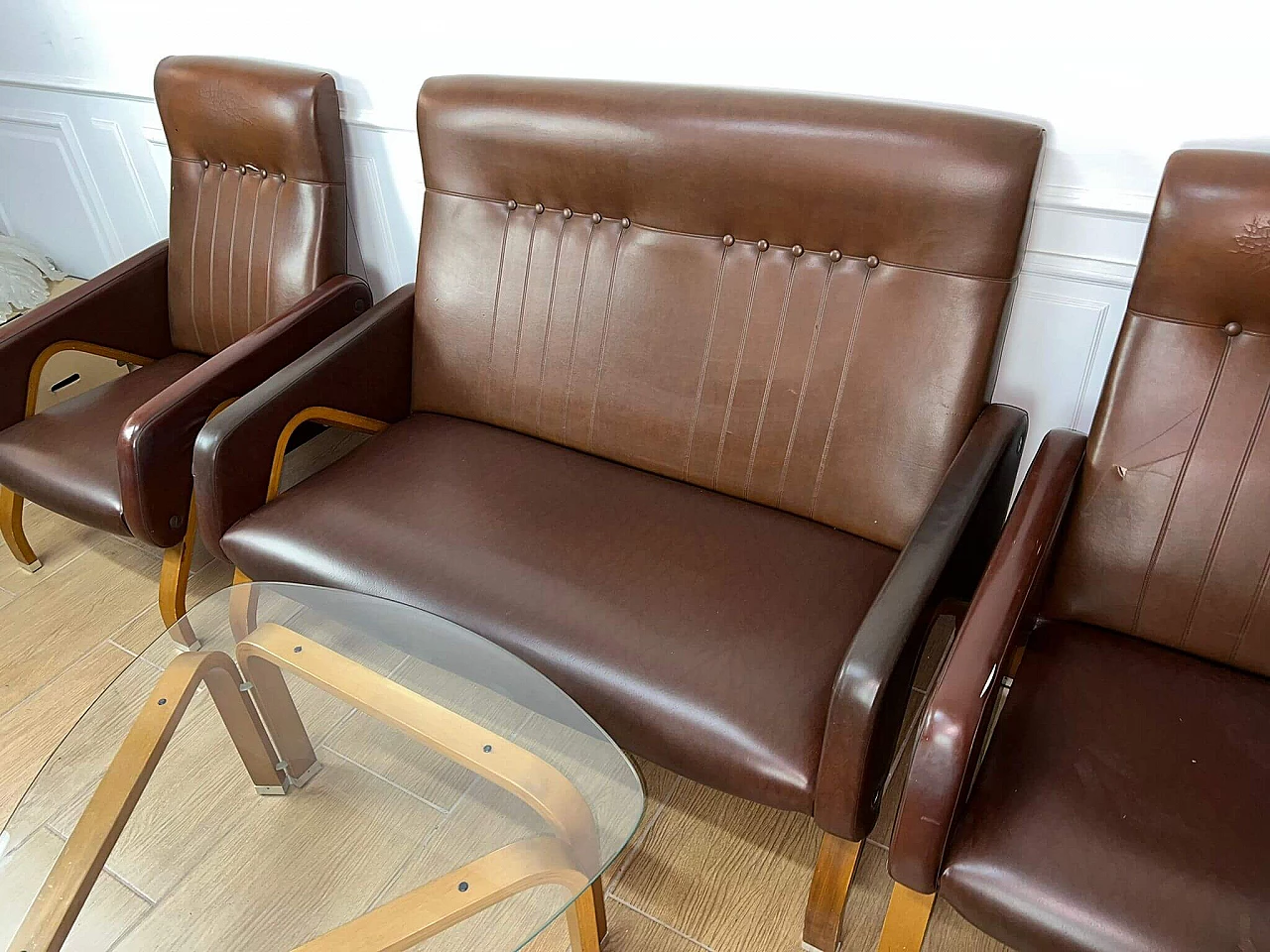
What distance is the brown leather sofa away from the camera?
1.14m

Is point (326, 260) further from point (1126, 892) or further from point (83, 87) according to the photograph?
point (1126, 892)

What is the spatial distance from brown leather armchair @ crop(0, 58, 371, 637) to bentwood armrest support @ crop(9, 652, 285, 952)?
0.46 m

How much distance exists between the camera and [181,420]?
153cm

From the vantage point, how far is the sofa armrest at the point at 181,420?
149 cm

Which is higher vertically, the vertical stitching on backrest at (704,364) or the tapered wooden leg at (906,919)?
the vertical stitching on backrest at (704,364)

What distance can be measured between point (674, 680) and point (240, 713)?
583 mm

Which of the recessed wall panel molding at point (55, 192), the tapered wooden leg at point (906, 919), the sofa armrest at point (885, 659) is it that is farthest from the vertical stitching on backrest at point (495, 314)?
the recessed wall panel molding at point (55, 192)

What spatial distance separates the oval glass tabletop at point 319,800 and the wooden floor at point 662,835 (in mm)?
56

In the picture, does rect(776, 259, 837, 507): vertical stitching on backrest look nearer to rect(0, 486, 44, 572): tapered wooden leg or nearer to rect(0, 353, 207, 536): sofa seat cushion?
rect(0, 353, 207, 536): sofa seat cushion

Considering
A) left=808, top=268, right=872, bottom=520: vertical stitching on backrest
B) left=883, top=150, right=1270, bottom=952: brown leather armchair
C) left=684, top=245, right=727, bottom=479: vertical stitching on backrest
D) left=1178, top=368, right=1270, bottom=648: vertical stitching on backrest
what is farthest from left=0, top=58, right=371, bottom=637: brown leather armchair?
left=1178, top=368, right=1270, bottom=648: vertical stitching on backrest

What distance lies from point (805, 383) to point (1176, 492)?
52 cm

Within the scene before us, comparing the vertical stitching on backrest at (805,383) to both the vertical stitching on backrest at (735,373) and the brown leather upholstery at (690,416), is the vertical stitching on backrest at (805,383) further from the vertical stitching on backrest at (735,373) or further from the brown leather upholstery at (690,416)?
the vertical stitching on backrest at (735,373)

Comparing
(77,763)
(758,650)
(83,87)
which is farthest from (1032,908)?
(83,87)

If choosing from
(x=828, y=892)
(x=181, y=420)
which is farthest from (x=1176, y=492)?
(x=181, y=420)
